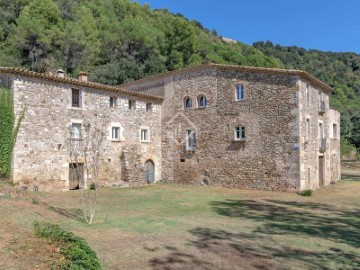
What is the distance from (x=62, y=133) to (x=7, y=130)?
9.83 ft

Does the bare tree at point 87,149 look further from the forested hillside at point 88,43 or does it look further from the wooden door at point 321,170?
the forested hillside at point 88,43

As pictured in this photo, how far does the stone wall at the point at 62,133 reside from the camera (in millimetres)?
17953

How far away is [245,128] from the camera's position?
72.2 feet

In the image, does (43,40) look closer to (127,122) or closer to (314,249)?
(127,122)

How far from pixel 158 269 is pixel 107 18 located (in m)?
51.6

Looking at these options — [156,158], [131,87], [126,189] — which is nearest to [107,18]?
[131,87]

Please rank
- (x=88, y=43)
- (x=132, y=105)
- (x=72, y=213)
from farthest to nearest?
(x=88, y=43), (x=132, y=105), (x=72, y=213)

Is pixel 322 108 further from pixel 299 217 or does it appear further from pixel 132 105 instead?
pixel 132 105

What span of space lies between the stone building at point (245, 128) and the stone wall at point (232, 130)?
0.06 m

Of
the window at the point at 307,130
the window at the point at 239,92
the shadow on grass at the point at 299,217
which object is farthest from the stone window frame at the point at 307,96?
the shadow on grass at the point at 299,217

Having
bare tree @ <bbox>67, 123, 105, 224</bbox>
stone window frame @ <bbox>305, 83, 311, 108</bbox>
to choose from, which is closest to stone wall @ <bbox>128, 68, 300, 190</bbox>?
stone window frame @ <bbox>305, 83, 311, 108</bbox>

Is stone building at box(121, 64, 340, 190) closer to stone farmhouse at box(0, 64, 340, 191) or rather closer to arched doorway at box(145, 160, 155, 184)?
stone farmhouse at box(0, 64, 340, 191)

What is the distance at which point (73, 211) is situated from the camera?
13289mm

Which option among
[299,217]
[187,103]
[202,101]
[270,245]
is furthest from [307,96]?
[270,245]
